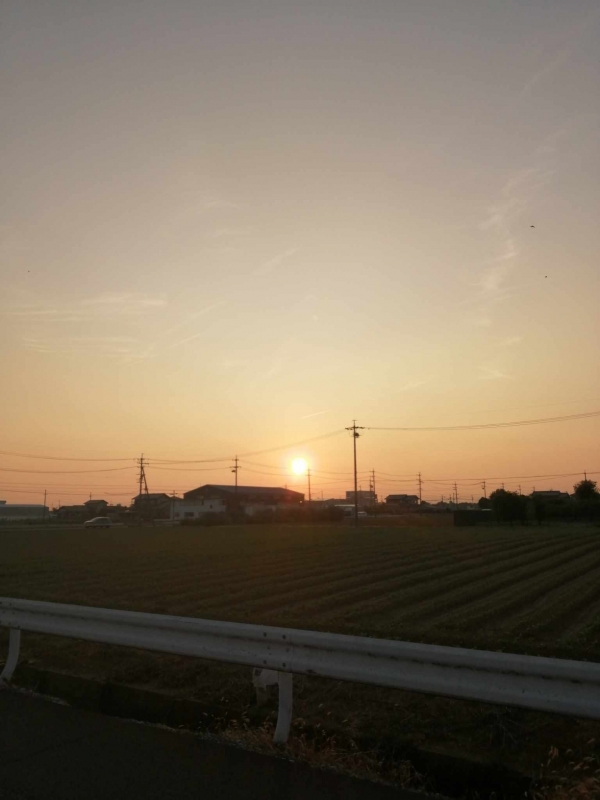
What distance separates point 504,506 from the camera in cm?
7644

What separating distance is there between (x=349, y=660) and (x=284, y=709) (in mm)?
751

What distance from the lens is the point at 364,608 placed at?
1319cm

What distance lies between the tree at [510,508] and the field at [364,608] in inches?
1893

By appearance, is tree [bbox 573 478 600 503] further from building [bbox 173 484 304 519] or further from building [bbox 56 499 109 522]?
building [bbox 56 499 109 522]

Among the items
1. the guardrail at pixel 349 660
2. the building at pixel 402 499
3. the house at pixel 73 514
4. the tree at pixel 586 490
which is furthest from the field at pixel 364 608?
the building at pixel 402 499

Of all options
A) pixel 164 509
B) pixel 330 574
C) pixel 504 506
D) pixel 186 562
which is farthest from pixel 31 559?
pixel 164 509

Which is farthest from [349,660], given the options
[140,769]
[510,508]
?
[510,508]

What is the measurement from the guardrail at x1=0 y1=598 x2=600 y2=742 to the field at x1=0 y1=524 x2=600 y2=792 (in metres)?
0.67

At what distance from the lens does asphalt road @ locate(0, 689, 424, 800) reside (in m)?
4.44

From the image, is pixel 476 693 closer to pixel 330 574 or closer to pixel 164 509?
pixel 330 574

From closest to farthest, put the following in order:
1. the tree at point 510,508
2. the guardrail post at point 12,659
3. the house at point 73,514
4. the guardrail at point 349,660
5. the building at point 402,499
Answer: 1. the guardrail at point 349,660
2. the guardrail post at point 12,659
3. the tree at point 510,508
4. the house at point 73,514
5. the building at point 402,499

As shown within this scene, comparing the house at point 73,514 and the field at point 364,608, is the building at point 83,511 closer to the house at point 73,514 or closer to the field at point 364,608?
the house at point 73,514

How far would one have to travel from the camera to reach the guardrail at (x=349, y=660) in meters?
4.39

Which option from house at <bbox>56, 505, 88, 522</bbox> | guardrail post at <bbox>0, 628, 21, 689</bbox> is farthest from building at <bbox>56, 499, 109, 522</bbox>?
guardrail post at <bbox>0, 628, 21, 689</bbox>
